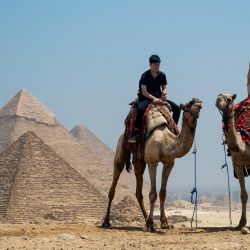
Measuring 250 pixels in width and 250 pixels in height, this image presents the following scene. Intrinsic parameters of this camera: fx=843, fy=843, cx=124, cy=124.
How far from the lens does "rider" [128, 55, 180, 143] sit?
12.1 m

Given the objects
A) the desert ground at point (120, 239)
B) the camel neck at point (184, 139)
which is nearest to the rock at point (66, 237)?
the desert ground at point (120, 239)

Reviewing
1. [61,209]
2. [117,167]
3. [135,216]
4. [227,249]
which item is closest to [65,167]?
[61,209]

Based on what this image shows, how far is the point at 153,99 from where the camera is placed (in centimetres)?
1212

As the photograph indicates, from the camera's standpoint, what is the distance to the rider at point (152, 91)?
12.1 metres

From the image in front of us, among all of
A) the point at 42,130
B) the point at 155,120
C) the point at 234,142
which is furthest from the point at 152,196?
the point at 42,130

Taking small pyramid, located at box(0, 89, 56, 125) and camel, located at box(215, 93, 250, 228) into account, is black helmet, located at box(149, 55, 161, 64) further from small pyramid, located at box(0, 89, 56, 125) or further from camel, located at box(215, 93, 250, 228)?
small pyramid, located at box(0, 89, 56, 125)

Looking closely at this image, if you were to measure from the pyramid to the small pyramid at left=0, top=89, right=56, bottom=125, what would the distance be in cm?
2418

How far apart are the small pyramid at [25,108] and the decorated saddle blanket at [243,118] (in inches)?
3228

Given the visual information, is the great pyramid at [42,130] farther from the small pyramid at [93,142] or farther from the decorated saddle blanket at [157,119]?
the decorated saddle blanket at [157,119]

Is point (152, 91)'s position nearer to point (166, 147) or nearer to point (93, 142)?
point (166, 147)

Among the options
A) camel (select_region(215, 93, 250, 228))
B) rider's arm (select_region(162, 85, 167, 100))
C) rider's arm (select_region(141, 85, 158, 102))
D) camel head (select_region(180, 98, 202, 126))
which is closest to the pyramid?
rider's arm (select_region(162, 85, 167, 100))

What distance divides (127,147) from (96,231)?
1.72 m

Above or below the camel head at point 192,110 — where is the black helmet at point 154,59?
above

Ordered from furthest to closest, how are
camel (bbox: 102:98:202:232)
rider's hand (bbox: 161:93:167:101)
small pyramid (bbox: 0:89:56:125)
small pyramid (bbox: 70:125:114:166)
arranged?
small pyramid (bbox: 70:125:114:166) → small pyramid (bbox: 0:89:56:125) → rider's hand (bbox: 161:93:167:101) → camel (bbox: 102:98:202:232)
